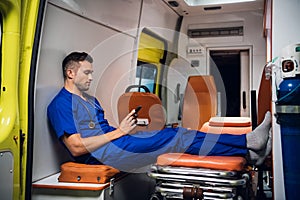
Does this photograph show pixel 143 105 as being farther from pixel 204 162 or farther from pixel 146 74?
pixel 204 162

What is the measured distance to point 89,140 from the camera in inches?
104

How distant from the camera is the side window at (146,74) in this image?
480 cm

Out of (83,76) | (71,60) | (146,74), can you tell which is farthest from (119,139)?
(146,74)

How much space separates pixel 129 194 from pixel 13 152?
1.26m

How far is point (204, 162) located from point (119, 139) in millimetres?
885

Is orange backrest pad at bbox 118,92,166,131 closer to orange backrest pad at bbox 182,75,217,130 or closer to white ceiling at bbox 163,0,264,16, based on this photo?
orange backrest pad at bbox 182,75,217,130

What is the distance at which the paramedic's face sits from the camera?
2977mm

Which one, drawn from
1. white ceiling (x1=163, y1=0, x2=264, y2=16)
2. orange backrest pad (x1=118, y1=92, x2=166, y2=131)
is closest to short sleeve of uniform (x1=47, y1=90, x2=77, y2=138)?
orange backrest pad (x1=118, y1=92, x2=166, y2=131)

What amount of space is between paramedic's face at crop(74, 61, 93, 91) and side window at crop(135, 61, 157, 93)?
1734 millimetres

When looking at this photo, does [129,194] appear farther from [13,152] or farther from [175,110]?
[175,110]

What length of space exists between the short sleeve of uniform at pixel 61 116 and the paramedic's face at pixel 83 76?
266 mm

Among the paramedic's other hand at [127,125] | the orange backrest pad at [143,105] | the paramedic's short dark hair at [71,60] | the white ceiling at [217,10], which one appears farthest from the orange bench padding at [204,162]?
the white ceiling at [217,10]

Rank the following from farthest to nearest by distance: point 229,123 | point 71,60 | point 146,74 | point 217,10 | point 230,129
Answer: point 217,10
point 146,74
point 229,123
point 230,129
point 71,60

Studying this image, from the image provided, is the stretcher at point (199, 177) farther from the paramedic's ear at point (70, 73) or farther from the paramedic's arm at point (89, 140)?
the paramedic's ear at point (70, 73)
